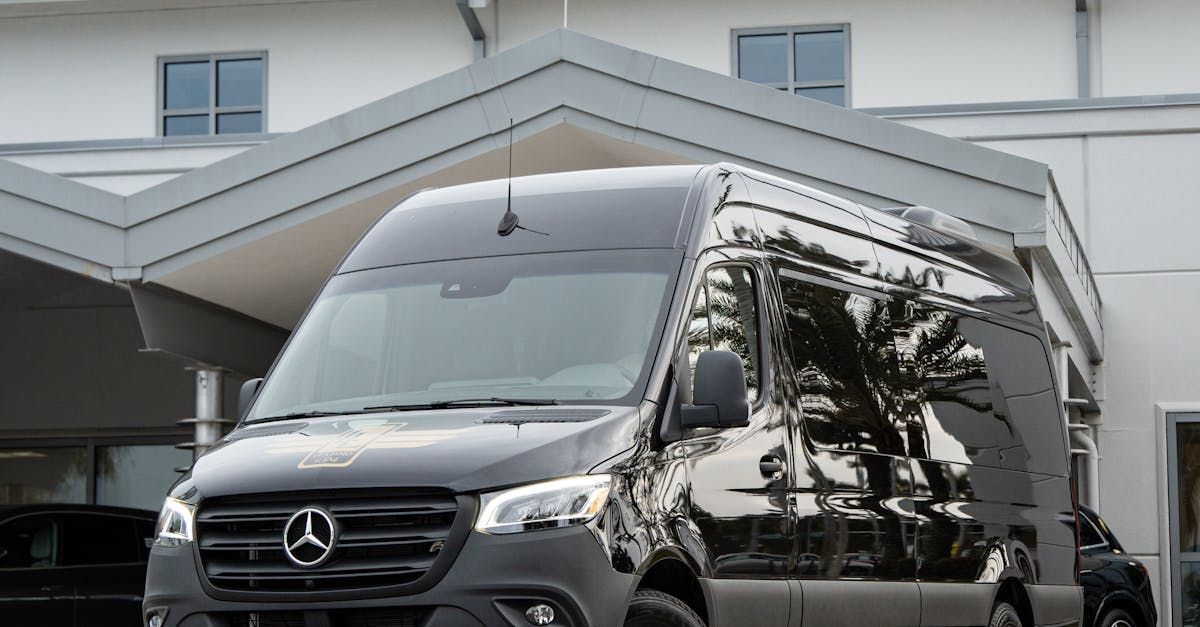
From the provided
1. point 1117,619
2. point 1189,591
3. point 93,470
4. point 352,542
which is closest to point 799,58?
point 1189,591

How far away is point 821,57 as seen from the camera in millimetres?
20609

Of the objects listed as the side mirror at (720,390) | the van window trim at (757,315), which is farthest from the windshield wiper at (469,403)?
the van window trim at (757,315)

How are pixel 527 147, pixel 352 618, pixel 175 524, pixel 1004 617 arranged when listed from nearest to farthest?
pixel 352 618
pixel 175 524
pixel 1004 617
pixel 527 147

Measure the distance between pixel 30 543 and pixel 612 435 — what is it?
343 inches

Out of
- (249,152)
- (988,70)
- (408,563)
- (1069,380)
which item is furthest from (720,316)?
(988,70)

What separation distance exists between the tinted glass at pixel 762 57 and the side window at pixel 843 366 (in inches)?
492

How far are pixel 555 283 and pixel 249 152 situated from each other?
21.1ft

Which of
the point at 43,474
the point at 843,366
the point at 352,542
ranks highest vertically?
the point at 843,366

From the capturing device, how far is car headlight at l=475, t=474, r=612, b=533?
18.2 feet

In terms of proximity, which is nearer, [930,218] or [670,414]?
[670,414]

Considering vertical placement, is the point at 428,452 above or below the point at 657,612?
above

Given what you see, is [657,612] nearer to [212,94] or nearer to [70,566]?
[70,566]

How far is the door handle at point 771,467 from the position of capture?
6.84 metres

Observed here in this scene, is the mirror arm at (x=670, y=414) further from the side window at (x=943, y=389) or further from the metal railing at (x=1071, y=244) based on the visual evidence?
the metal railing at (x=1071, y=244)
